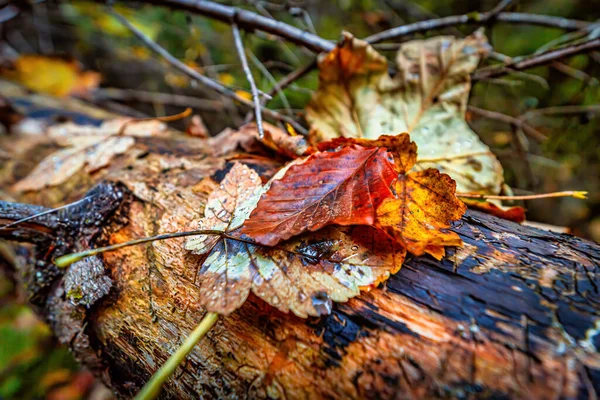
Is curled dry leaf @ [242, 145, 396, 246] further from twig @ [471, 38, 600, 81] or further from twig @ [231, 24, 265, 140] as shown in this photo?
twig @ [471, 38, 600, 81]

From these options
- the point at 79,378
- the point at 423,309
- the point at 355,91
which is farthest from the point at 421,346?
the point at 79,378

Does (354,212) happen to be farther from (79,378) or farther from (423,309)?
(79,378)

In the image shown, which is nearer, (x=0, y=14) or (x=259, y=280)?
(x=259, y=280)

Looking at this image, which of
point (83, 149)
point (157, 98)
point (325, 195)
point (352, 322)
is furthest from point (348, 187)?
point (157, 98)

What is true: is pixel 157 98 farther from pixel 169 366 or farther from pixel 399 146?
pixel 169 366

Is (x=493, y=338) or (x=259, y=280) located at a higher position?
(x=259, y=280)

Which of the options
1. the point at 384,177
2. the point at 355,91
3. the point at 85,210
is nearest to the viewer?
the point at 384,177

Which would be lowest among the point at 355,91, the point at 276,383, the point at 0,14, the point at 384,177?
the point at 276,383
